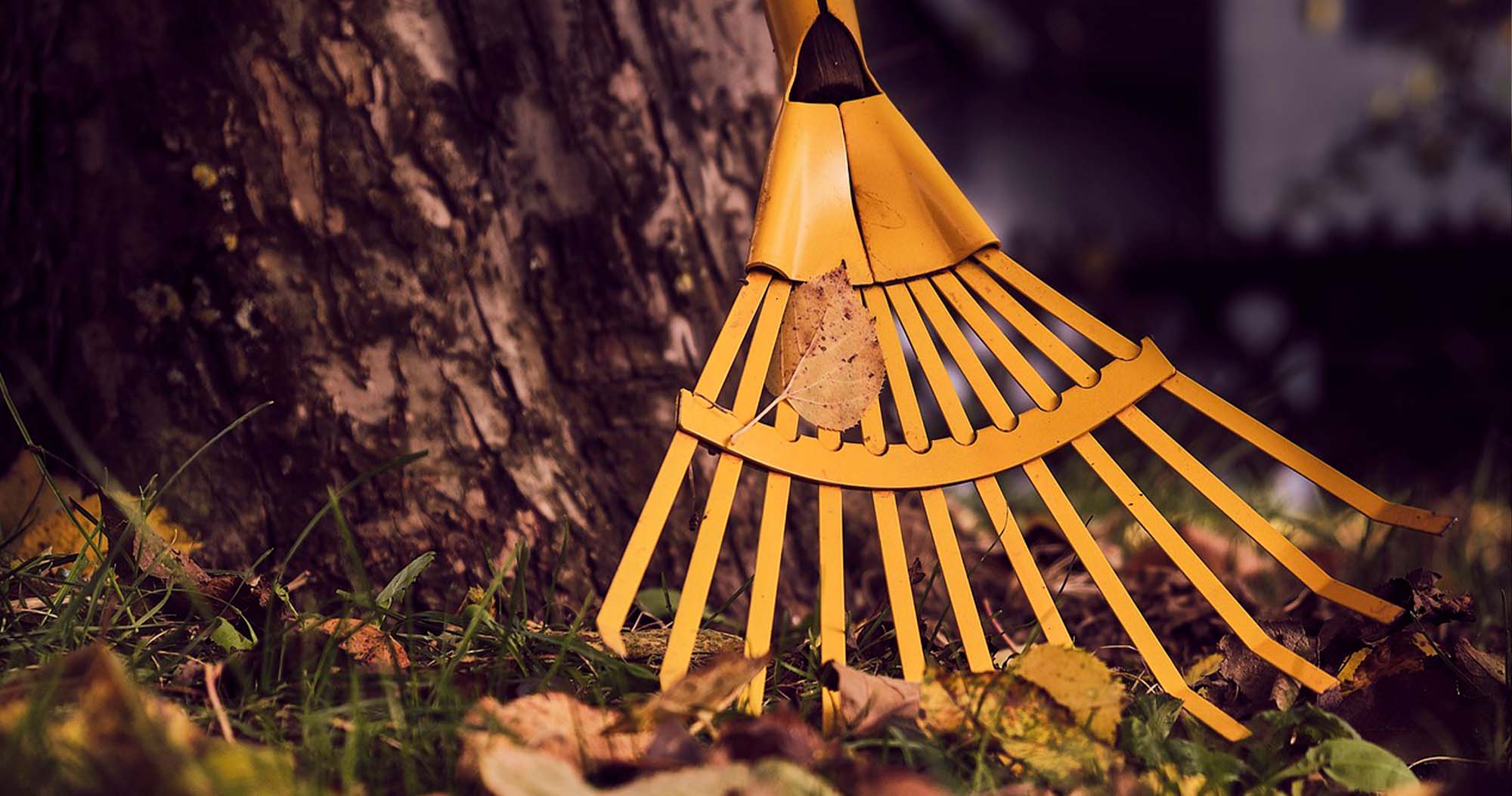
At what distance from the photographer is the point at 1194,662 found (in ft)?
4.22

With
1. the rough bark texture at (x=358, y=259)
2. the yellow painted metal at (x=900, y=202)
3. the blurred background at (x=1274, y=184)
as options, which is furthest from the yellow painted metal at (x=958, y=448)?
the blurred background at (x=1274, y=184)

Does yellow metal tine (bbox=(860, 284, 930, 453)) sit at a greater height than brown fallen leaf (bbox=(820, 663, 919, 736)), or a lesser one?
greater

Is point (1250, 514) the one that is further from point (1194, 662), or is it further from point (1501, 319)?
point (1501, 319)

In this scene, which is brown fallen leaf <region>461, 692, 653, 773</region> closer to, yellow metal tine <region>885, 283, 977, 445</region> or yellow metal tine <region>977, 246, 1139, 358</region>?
yellow metal tine <region>885, 283, 977, 445</region>

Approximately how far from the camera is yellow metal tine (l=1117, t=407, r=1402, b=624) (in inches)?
40.1

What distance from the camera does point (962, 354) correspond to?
3.59ft

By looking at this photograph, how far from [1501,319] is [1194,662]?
3.42 metres

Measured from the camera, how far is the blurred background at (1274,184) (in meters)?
3.95

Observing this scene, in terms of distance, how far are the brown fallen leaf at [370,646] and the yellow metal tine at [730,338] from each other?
0.35 m

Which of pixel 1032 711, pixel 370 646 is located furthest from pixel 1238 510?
pixel 370 646

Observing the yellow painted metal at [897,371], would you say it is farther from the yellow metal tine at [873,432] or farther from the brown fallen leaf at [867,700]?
the brown fallen leaf at [867,700]

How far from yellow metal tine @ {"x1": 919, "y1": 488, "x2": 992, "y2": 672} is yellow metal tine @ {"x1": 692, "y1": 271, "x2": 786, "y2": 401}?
9.0 inches

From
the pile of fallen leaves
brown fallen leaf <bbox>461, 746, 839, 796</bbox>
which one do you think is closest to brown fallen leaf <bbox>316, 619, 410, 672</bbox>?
the pile of fallen leaves

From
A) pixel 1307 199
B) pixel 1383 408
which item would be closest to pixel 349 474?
pixel 1383 408
